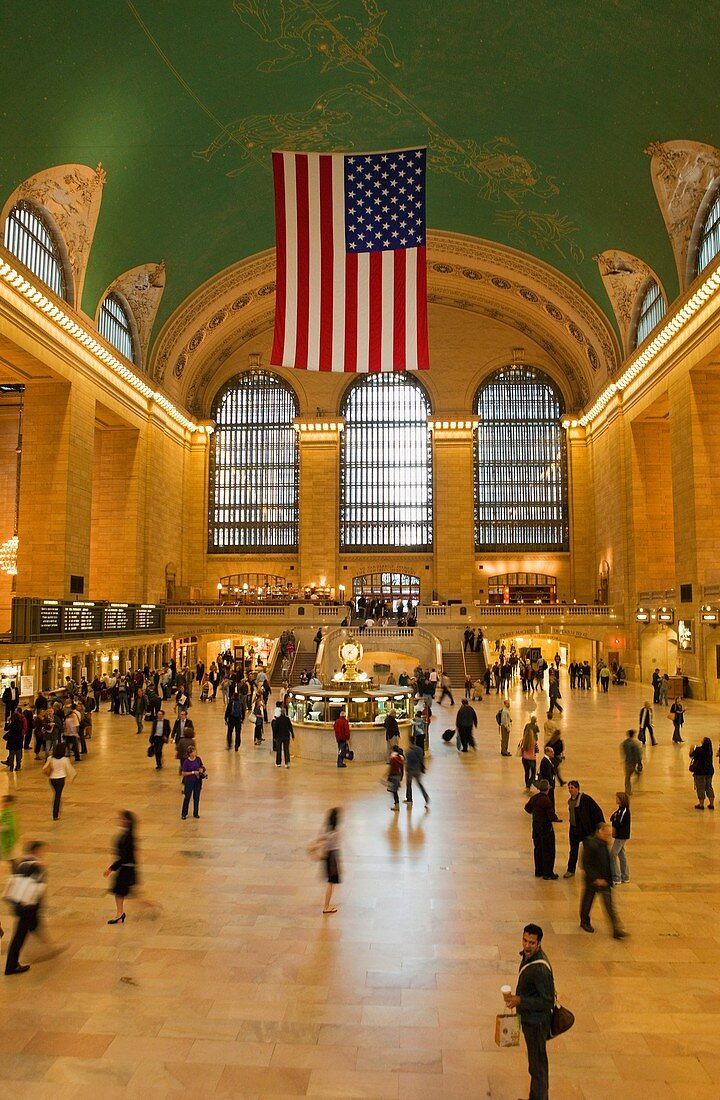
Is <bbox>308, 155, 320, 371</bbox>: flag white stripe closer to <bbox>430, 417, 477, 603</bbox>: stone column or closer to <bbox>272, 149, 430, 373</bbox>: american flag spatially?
<bbox>272, 149, 430, 373</bbox>: american flag

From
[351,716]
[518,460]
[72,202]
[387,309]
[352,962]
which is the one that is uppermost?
[72,202]

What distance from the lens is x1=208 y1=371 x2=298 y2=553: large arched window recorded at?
41.8m

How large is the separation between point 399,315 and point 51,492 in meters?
16.4

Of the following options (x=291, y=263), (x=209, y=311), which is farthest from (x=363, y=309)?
(x=209, y=311)

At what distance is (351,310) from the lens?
1431 cm

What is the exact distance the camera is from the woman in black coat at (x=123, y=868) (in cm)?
697

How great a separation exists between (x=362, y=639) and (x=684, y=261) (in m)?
16.9

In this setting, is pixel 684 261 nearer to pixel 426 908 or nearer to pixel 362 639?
pixel 362 639

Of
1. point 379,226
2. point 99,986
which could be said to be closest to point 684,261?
point 379,226

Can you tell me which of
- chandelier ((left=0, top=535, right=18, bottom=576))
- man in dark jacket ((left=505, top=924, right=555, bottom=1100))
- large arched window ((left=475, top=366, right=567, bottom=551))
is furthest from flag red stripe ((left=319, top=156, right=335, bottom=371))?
large arched window ((left=475, top=366, right=567, bottom=551))

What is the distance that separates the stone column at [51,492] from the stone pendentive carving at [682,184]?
65.2 feet

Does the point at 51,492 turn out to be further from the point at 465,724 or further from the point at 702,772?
the point at 702,772

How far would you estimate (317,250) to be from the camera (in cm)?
1442

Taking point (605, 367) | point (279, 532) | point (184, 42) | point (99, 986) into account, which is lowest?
point (99, 986)
